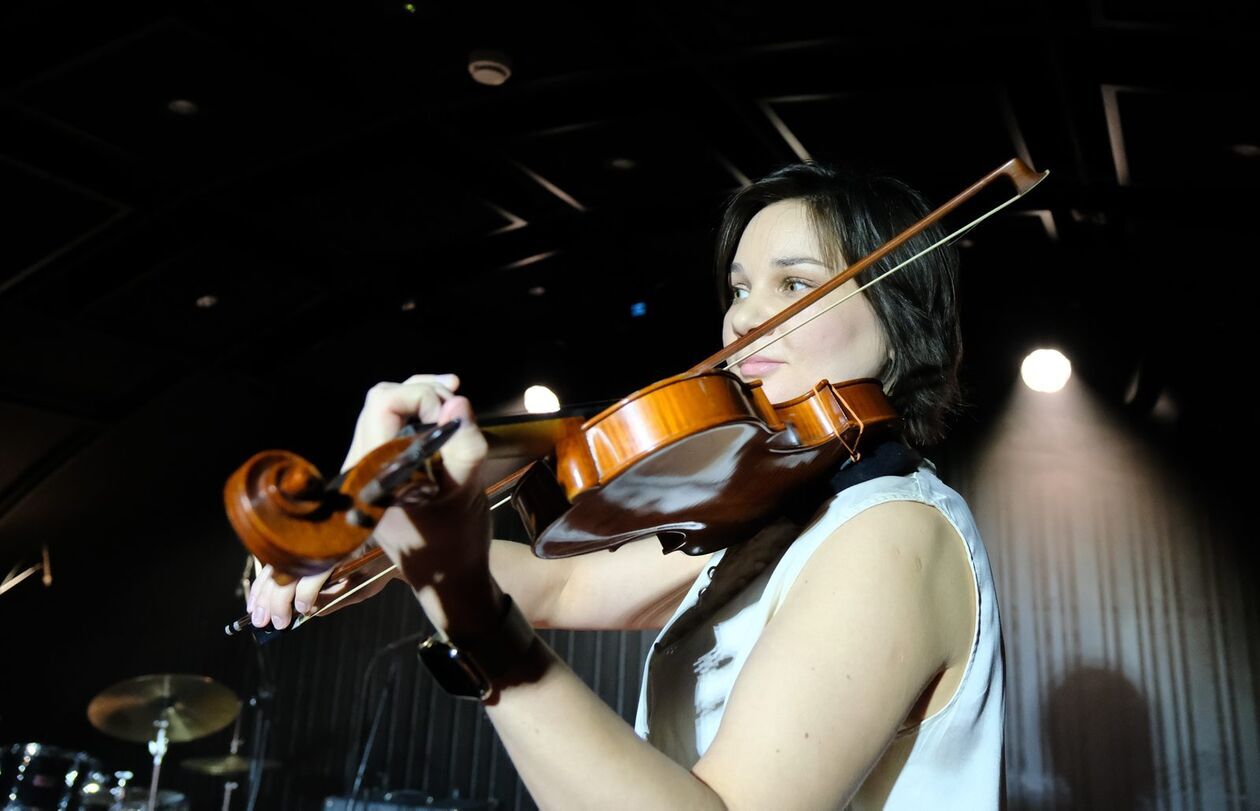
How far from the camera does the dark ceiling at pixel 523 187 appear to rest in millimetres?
3795

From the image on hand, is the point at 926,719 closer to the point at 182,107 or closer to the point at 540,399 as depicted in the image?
the point at 182,107

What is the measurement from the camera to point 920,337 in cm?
150

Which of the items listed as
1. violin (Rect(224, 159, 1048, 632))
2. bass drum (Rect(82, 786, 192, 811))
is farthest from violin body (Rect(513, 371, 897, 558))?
bass drum (Rect(82, 786, 192, 811))

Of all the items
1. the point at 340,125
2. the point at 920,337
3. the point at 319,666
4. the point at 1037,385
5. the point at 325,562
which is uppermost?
the point at 340,125

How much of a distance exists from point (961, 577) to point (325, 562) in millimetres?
641

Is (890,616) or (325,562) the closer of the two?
(325,562)

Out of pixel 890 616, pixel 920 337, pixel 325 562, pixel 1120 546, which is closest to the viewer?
pixel 325 562

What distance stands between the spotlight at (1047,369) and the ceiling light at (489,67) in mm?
2954

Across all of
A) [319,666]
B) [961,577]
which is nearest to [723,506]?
[961,577]

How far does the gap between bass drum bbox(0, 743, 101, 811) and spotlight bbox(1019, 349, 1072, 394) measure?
16.4ft

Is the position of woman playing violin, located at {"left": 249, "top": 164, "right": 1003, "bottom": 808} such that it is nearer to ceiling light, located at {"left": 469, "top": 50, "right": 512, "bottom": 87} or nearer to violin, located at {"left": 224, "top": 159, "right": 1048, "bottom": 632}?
violin, located at {"left": 224, "top": 159, "right": 1048, "bottom": 632}

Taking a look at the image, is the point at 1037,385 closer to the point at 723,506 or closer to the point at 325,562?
the point at 723,506

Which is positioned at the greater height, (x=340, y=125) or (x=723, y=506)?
(x=340, y=125)

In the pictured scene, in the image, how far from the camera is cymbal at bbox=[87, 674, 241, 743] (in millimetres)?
5785
